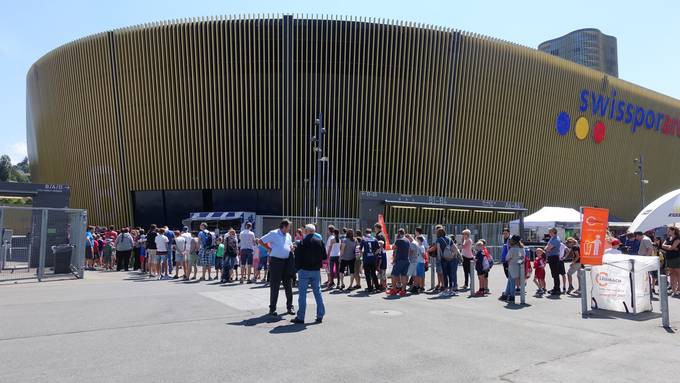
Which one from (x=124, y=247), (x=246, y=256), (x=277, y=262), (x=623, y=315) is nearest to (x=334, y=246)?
(x=246, y=256)

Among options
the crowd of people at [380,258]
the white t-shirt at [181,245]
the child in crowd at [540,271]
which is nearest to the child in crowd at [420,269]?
the crowd of people at [380,258]

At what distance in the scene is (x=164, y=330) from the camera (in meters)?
8.20

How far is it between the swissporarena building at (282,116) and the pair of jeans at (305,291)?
1998 cm

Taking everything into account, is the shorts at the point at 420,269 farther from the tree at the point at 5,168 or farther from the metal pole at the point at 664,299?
the tree at the point at 5,168

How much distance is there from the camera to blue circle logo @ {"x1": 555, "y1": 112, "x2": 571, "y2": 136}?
4169 centimetres

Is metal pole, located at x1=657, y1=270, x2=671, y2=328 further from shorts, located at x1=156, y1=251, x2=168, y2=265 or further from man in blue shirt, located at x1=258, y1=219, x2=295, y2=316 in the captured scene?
shorts, located at x1=156, y1=251, x2=168, y2=265

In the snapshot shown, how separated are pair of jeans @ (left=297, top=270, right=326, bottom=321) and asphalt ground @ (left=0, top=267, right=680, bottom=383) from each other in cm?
31

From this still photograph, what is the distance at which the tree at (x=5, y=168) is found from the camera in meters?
103

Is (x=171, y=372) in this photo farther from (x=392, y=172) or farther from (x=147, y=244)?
(x=392, y=172)

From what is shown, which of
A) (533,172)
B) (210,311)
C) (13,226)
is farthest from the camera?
(533,172)

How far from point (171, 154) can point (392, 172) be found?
531 inches

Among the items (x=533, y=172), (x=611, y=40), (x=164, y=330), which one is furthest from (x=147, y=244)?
(x=611, y=40)

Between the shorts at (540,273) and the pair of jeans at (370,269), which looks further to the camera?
the shorts at (540,273)

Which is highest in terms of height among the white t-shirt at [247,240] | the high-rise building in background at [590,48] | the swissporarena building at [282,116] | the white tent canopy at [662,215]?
the high-rise building in background at [590,48]
